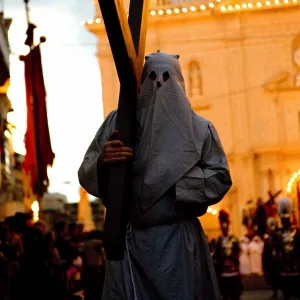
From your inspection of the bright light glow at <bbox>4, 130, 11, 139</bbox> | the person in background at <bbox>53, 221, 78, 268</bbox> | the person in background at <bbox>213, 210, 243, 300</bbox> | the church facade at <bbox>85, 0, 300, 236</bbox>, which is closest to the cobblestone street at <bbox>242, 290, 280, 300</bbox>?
the person in background at <bbox>213, 210, 243, 300</bbox>

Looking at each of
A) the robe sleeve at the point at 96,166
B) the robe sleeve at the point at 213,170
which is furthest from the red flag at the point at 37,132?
the robe sleeve at the point at 213,170

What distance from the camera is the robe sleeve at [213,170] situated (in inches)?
221

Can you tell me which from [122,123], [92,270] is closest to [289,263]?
[92,270]

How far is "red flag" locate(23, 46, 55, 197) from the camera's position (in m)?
20.0

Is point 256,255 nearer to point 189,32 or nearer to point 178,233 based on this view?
point 189,32

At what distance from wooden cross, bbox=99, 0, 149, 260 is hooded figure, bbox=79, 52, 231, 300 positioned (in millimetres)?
97

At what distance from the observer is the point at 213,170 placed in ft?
18.7

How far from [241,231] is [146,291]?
32.8 m

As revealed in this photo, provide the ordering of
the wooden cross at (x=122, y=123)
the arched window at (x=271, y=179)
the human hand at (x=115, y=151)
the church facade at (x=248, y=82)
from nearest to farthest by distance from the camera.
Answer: the wooden cross at (x=122, y=123) → the human hand at (x=115, y=151) → the arched window at (x=271, y=179) → the church facade at (x=248, y=82)

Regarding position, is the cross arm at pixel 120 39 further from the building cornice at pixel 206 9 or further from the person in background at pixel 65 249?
the building cornice at pixel 206 9

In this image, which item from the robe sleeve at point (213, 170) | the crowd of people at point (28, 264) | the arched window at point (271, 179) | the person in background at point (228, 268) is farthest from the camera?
the arched window at point (271, 179)

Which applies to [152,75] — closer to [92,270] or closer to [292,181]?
[92,270]

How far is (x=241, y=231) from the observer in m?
38.2

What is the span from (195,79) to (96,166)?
33.5 m
